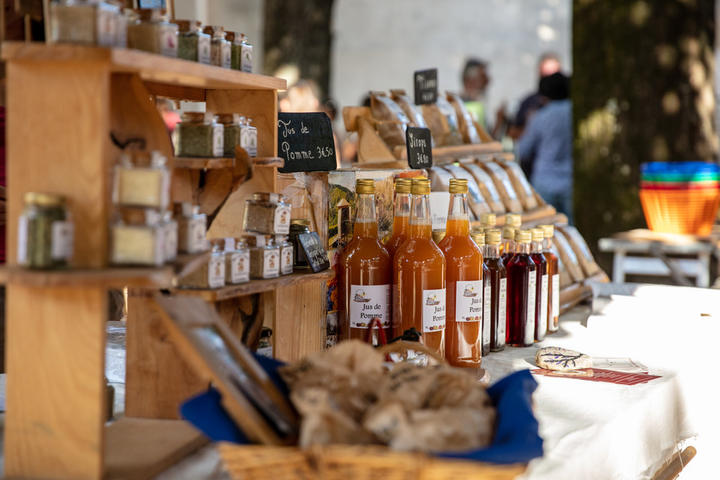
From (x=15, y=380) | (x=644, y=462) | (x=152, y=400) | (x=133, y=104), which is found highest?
(x=133, y=104)

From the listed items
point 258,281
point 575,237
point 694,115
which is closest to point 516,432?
point 258,281

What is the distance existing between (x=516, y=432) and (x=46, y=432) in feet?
2.10

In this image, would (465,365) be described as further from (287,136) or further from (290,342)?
(287,136)

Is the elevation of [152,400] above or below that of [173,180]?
below

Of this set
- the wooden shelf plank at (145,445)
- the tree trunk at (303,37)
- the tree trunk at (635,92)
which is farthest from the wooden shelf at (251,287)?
the tree trunk at (303,37)

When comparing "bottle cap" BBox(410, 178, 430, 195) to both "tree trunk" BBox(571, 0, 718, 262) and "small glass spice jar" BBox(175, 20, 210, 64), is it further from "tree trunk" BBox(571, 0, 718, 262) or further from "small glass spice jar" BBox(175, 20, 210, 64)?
"tree trunk" BBox(571, 0, 718, 262)

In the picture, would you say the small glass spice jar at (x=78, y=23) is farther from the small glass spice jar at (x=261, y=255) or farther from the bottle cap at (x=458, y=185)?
the bottle cap at (x=458, y=185)

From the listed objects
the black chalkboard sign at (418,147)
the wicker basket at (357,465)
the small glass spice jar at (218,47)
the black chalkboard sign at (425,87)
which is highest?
the black chalkboard sign at (425,87)

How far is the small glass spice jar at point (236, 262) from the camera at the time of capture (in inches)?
55.5

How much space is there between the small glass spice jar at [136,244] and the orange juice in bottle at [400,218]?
755 millimetres

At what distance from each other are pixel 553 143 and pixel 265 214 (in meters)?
4.18

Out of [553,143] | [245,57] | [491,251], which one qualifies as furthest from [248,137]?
[553,143]

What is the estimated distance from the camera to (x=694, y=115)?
4363 millimetres

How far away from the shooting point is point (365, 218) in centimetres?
173
